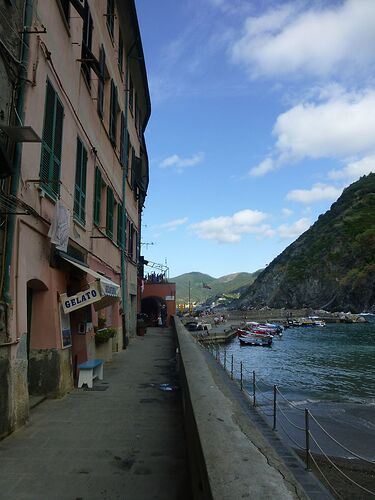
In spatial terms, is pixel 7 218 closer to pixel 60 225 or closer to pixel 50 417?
pixel 60 225

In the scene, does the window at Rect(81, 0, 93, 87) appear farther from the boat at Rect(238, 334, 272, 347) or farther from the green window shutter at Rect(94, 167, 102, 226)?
the boat at Rect(238, 334, 272, 347)

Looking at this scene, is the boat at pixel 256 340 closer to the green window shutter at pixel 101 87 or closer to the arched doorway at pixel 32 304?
the green window shutter at pixel 101 87

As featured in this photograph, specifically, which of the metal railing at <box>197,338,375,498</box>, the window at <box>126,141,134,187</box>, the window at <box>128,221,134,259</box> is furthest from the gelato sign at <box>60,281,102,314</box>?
the window at <box>128,221,134,259</box>

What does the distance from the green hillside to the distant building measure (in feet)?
462

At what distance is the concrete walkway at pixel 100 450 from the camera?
4645 millimetres

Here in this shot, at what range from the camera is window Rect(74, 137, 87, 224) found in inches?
438

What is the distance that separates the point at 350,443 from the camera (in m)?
16.0

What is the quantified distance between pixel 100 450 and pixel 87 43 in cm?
1035

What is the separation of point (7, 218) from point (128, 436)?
375cm

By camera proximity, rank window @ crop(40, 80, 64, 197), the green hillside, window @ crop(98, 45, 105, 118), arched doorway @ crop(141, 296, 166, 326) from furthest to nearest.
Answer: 1. the green hillside
2. arched doorway @ crop(141, 296, 166, 326)
3. window @ crop(98, 45, 105, 118)
4. window @ crop(40, 80, 64, 197)

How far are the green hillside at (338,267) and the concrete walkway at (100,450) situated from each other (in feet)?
474

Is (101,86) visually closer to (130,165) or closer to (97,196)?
(97,196)

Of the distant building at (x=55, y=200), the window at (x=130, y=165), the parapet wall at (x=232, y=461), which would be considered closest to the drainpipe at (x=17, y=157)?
the distant building at (x=55, y=200)

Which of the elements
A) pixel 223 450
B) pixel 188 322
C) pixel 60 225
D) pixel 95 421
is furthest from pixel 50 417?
pixel 188 322
